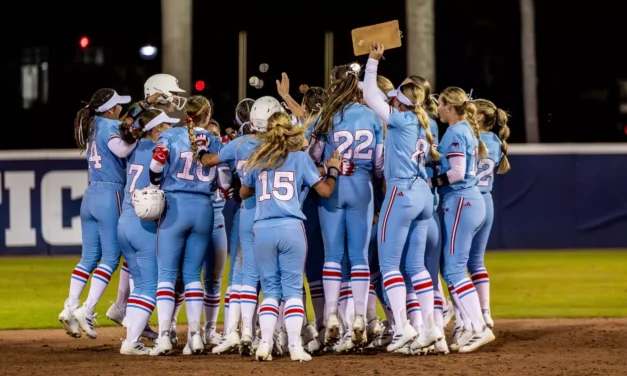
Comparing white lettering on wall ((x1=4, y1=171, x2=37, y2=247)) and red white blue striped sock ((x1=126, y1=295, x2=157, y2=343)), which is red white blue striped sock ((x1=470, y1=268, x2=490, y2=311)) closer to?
red white blue striped sock ((x1=126, y1=295, x2=157, y2=343))

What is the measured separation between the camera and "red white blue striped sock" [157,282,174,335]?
362 inches

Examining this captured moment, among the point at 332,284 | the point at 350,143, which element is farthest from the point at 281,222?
the point at 350,143

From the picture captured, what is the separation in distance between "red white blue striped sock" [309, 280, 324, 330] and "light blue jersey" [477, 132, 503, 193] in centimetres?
171

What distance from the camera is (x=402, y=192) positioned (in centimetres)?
908

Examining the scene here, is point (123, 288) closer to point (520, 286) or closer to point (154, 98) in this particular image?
point (154, 98)

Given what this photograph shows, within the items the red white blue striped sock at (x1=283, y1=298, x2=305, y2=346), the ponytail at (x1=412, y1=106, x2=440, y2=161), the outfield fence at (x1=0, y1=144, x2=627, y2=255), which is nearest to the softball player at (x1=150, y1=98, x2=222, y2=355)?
the red white blue striped sock at (x1=283, y1=298, x2=305, y2=346)

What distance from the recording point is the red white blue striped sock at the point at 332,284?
363 inches

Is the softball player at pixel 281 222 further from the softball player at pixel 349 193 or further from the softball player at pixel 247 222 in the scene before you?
the softball player at pixel 349 193

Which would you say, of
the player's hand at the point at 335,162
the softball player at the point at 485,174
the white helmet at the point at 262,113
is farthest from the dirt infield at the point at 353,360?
the white helmet at the point at 262,113

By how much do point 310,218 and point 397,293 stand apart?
0.94 metres

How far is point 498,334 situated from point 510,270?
5.19 metres

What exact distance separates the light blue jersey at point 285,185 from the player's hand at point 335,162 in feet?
0.72

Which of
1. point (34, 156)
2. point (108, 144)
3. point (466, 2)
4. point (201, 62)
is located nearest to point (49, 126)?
point (201, 62)

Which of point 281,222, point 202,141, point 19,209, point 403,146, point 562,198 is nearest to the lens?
point 281,222
